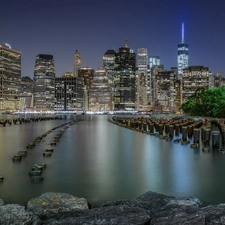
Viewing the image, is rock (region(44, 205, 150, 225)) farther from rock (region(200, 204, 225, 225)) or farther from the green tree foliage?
the green tree foliage

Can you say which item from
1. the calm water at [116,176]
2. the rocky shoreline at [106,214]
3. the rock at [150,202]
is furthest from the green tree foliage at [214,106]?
the rocky shoreline at [106,214]

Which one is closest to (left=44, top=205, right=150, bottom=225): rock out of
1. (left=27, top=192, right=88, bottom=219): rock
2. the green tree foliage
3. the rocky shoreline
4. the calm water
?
the rocky shoreline

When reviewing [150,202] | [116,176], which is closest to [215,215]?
[150,202]

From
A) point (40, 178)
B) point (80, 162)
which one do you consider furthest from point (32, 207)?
point (80, 162)

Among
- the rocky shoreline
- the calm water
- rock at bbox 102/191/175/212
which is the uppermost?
the rocky shoreline

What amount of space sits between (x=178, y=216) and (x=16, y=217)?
353 cm

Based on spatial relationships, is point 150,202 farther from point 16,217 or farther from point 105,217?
point 16,217

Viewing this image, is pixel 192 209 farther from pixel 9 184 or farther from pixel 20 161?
pixel 20 161

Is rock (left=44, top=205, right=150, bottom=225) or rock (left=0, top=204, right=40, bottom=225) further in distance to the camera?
rock (left=0, top=204, right=40, bottom=225)

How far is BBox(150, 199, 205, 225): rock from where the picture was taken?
262 inches

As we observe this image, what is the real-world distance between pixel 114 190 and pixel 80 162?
20.0 ft

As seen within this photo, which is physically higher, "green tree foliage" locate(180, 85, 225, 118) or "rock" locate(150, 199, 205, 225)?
"green tree foliage" locate(180, 85, 225, 118)

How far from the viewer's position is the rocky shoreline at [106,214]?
6.77 m

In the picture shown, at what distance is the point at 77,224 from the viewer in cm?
668
